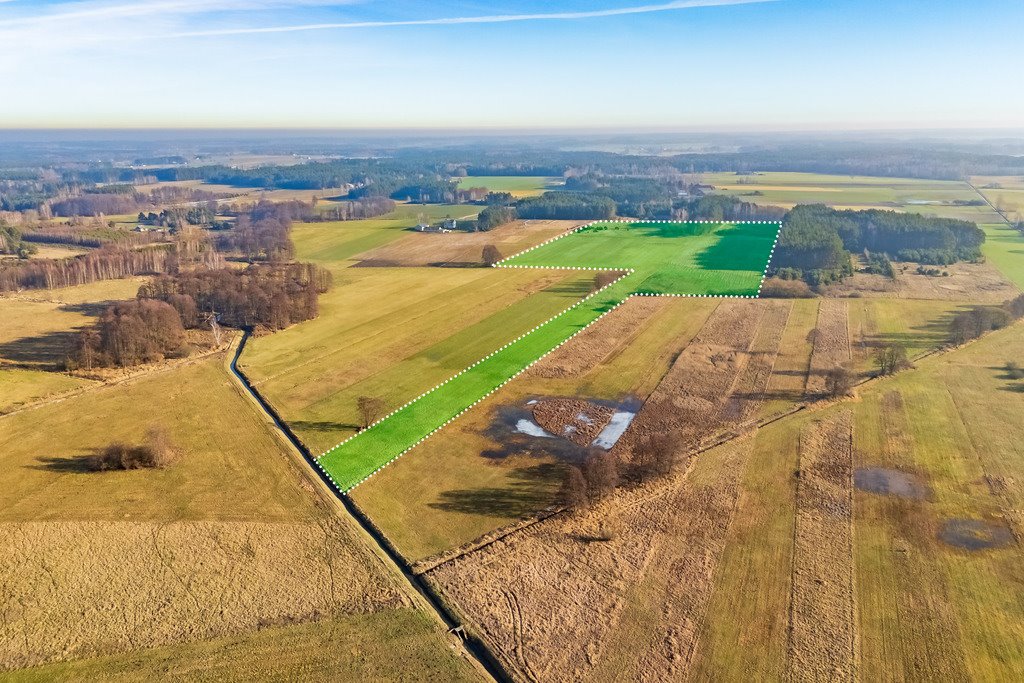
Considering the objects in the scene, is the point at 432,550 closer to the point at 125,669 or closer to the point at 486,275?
the point at 125,669

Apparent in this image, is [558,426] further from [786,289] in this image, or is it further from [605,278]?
[786,289]

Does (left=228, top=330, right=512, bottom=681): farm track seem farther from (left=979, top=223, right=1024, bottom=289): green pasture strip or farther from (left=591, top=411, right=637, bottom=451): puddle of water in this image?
(left=979, top=223, right=1024, bottom=289): green pasture strip

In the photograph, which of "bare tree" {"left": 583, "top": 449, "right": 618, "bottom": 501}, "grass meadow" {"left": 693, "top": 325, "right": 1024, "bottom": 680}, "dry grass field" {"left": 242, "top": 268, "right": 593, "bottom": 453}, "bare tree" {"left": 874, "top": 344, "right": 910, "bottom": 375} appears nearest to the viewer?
"grass meadow" {"left": 693, "top": 325, "right": 1024, "bottom": 680}

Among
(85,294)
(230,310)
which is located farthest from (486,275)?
(85,294)

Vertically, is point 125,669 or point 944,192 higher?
point 944,192

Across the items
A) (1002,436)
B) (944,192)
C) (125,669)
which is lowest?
(125,669)

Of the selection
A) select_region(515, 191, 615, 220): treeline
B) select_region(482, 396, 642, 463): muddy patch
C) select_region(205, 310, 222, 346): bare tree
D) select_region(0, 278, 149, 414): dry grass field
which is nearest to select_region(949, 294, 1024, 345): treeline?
select_region(482, 396, 642, 463): muddy patch
